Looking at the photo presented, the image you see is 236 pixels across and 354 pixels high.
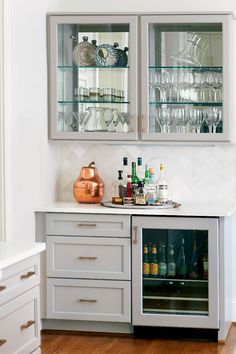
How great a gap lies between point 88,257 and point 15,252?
79.6 inches

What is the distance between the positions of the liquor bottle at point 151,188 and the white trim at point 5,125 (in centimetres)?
103

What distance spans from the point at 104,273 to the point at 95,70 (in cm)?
140

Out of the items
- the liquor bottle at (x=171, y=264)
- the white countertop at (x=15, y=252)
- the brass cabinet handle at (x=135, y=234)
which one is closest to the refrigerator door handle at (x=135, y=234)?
the brass cabinet handle at (x=135, y=234)

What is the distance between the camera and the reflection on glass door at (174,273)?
5.38 meters

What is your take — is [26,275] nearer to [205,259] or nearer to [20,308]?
[20,308]

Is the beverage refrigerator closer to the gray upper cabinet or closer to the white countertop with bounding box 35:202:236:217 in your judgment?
the white countertop with bounding box 35:202:236:217

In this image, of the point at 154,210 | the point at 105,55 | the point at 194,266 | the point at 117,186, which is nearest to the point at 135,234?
the point at 154,210

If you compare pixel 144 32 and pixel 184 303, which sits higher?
pixel 144 32

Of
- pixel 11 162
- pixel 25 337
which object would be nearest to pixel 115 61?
pixel 11 162

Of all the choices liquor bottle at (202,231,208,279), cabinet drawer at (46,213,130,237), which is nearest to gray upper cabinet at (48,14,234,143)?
cabinet drawer at (46,213,130,237)

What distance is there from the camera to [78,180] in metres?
5.78

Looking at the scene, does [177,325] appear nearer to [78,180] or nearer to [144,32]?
[78,180]

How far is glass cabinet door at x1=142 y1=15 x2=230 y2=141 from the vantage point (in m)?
5.55

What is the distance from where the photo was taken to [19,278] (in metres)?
3.46
